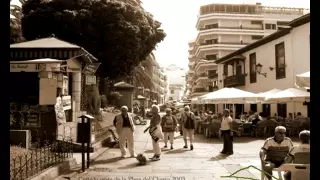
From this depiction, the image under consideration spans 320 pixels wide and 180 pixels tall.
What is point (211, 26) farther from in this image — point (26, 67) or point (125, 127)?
point (26, 67)

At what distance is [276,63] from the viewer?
2469cm

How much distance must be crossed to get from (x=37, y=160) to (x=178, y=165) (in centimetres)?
404

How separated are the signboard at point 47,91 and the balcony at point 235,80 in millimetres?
23925

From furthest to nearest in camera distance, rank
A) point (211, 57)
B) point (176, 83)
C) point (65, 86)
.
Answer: point (176, 83), point (211, 57), point (65, 86)

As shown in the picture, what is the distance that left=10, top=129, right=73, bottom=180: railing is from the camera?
662 cm

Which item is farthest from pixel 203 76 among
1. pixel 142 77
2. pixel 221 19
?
pixel 142 77

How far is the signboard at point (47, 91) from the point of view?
1003cm

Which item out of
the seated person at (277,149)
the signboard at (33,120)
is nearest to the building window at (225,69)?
the signboard at (33,120)

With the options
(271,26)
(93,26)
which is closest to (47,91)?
(93,26)

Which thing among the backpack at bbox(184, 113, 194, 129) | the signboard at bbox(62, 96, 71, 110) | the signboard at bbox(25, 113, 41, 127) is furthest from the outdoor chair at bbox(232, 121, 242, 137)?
the signboard at bbox(25, 113, 41, 127)

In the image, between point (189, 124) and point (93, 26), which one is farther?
point (93, 26)

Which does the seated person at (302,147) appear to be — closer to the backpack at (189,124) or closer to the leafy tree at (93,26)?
the backpack at (189,124)

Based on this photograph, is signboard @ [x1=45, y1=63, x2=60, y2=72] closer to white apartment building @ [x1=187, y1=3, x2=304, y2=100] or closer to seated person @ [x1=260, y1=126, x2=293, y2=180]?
seated person @ [x1=260, y1=126, x2=293, y2=180]

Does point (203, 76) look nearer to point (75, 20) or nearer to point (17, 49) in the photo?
point (75, 20)
